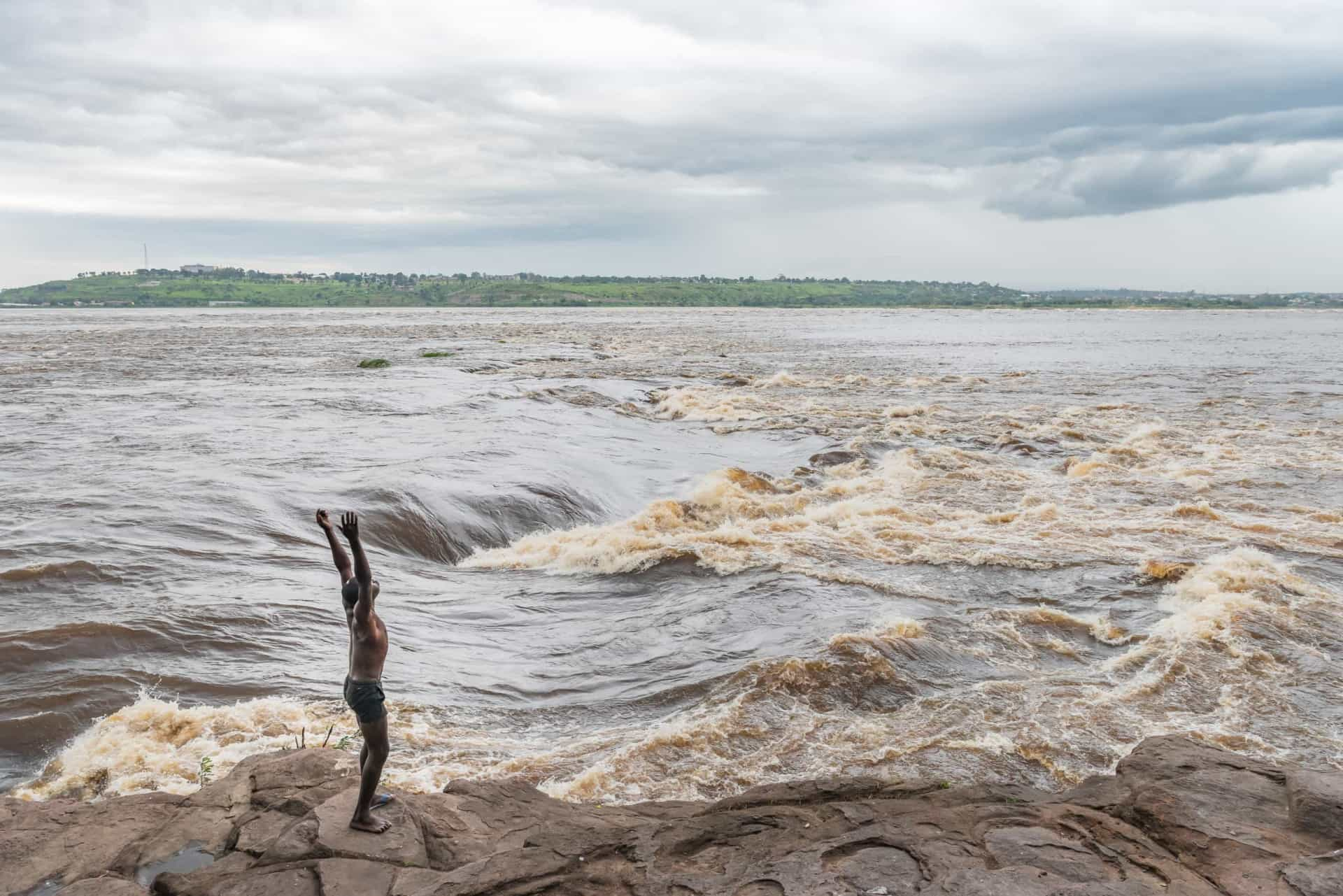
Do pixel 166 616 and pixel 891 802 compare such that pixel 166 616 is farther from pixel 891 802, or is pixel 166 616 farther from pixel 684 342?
pixel 684 342

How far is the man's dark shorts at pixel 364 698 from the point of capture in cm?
538

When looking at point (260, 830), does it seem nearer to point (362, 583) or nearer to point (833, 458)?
point (362, 583)

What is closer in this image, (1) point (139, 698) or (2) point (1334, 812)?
(2) point (1334, 812)

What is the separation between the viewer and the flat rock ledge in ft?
16.0

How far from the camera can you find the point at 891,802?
5.97 meters

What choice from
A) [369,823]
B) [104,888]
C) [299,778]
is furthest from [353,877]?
[299,778]

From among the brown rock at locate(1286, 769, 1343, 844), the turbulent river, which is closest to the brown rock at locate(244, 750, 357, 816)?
the turbulent river

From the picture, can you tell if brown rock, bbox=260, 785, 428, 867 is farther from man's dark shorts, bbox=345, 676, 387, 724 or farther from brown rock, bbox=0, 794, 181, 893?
brown rock, bbox=0, 794, 181, 893

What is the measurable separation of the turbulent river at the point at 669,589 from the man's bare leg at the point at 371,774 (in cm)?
156

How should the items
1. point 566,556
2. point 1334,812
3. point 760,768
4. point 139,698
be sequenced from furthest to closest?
1. point 566,556
2. point 139,698
3. point 760,768
4. point 1334,812

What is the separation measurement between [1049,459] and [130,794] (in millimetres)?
21311

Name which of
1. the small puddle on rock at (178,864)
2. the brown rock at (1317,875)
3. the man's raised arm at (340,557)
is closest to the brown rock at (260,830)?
the small puddle on rock at (178,864)

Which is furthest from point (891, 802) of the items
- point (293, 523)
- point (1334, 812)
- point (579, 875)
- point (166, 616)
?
point (293, 523)

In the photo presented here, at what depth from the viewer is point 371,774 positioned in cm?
533
